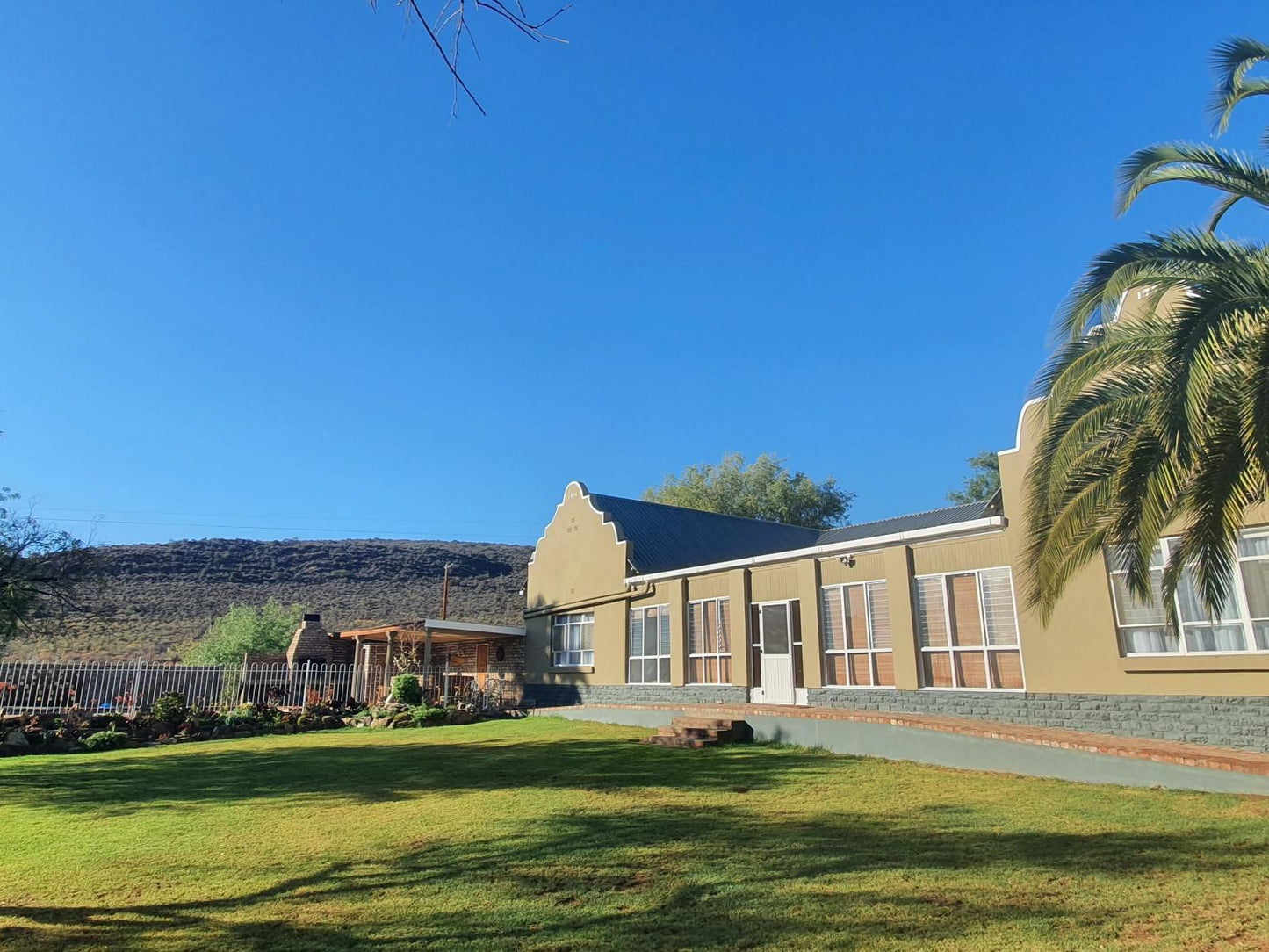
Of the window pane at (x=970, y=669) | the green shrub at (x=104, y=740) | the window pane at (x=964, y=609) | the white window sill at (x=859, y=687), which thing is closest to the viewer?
the window pane at (x=970, y=669)

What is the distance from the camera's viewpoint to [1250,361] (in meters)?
7.24

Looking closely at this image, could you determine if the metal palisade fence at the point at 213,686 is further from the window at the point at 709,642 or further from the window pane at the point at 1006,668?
the window pane at the point at 1006,668

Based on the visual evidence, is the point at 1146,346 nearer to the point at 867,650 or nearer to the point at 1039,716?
the point at 1039,716

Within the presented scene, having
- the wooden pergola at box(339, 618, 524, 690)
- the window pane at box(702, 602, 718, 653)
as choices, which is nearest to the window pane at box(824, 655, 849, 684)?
the window pane at box(702, 602, 718, 653)

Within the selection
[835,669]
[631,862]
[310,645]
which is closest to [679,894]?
[631,862]

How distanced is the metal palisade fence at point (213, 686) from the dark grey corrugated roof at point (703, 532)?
20.9ft

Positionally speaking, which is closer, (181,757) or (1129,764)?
(1129,764)

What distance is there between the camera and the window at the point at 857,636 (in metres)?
15.7

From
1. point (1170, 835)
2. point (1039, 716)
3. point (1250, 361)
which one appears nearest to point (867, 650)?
point (1039, 716)

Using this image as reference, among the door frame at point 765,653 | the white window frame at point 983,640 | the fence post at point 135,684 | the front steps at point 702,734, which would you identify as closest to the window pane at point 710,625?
the door frame at point 765,653

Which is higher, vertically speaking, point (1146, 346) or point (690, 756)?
point (1146, 346)

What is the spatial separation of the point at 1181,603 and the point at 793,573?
7.48 meters

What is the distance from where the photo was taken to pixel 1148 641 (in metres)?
12.0

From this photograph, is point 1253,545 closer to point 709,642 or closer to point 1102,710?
point 1102,710
